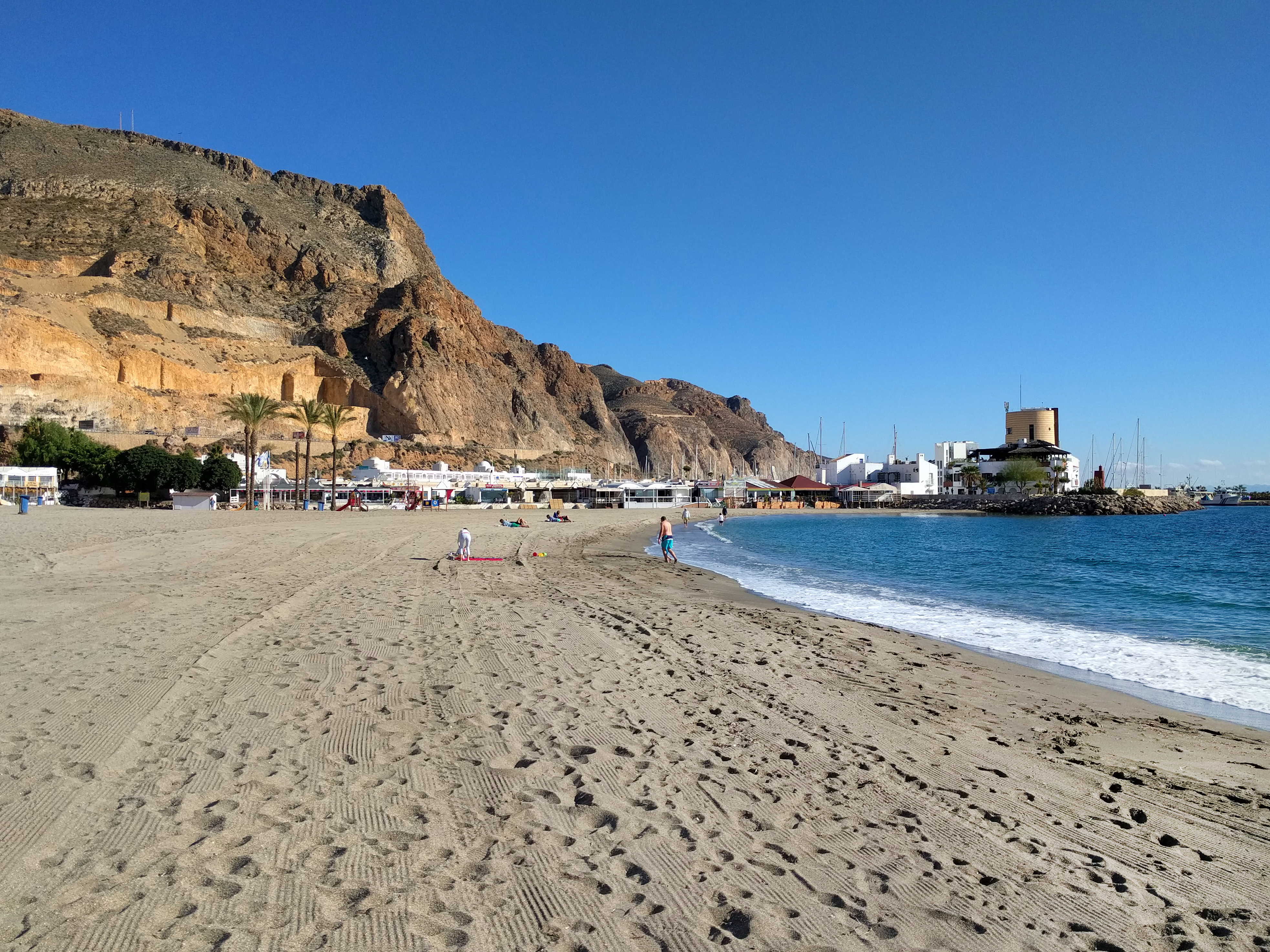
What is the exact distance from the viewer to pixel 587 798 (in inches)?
159

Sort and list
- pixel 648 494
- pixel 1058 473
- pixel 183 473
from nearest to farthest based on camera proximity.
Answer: pixel 183 473 → pixel 648 494 → pixel 1058 473

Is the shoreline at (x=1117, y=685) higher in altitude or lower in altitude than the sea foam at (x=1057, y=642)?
higher

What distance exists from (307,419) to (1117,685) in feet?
189

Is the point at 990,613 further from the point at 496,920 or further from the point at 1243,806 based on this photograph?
the point at 496,920

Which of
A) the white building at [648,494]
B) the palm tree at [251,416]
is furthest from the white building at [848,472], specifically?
the palm tree at [251,416]

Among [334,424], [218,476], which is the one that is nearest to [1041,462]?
[334,424]

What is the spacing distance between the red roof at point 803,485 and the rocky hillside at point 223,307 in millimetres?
38934

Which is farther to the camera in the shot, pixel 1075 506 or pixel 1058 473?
pixel 1058 473

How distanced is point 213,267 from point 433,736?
109575 mm

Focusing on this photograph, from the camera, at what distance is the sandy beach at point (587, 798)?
9.53 feet

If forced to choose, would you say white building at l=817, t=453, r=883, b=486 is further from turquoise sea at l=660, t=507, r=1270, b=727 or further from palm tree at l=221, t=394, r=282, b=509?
palm tree at l=221, t=394, r=282, b=509

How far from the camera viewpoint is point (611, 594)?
1305cm

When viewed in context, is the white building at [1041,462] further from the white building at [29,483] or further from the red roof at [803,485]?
the white building at [29,483]

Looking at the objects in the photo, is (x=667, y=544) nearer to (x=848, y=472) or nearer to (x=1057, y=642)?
(x=1057, y=642)
